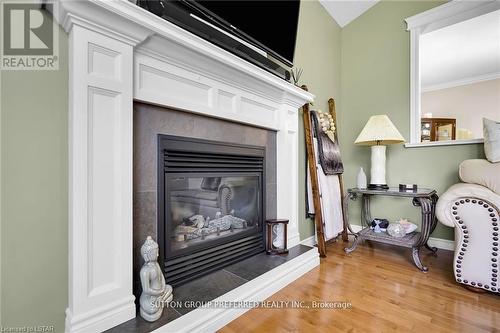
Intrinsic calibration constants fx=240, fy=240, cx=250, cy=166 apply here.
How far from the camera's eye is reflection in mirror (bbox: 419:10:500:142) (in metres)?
2.94

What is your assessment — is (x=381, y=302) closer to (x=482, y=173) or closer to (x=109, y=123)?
(x=482, y=173)

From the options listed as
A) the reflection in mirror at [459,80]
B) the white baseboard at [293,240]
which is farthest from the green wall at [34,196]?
the reflection in mirror at [459,80]

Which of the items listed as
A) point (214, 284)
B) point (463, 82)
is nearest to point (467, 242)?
point (214, 284)

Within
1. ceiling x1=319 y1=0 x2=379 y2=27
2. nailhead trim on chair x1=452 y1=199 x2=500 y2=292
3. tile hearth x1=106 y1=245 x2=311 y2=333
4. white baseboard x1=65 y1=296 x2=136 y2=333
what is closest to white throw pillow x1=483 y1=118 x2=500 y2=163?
nailhead trim on chair x1=452 y1=199 x2=500 y2=292

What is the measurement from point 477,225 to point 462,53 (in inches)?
119

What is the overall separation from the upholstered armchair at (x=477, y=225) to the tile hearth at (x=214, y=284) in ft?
3.35

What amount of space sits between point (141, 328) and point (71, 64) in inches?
43.7

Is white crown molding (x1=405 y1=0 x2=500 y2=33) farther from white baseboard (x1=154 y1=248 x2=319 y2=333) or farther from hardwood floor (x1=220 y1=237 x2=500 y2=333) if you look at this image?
white baseboard (x1=154 y1=248 x2=319 y2=333)

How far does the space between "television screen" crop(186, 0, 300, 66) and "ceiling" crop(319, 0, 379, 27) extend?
3.53 feet

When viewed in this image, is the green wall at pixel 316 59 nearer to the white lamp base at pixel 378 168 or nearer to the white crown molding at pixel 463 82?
the white lamp base at pixel 378 168

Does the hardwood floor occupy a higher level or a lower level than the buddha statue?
lower

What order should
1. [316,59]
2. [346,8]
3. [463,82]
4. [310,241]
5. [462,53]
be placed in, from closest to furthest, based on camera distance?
[310,241] < [316,59] < [346,8] < [462,53] < [463,82]

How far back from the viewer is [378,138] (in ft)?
7.20

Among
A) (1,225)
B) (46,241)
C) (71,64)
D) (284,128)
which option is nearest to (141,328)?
(46,241)
